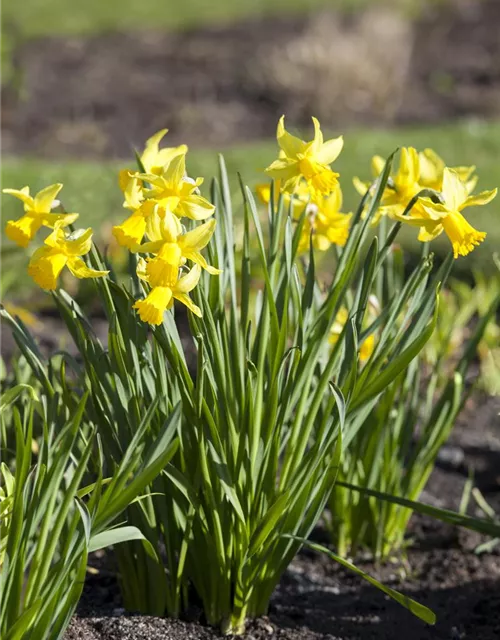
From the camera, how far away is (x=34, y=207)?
1799 millimetres

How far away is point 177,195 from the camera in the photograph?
5.41 ft

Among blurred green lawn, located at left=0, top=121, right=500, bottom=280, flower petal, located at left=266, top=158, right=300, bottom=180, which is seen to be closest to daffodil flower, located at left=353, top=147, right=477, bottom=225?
flower petal, located at left=266, top=158, right=300, bottom=180

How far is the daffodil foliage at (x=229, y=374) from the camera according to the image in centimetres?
171

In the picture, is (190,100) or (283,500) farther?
(190,100)

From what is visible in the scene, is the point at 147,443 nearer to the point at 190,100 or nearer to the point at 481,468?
the point at 481,468

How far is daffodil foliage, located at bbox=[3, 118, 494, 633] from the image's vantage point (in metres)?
1.71

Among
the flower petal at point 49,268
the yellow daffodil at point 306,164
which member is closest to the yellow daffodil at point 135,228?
the flower petal at point 49,268

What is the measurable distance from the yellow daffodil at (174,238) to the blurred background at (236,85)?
323cm

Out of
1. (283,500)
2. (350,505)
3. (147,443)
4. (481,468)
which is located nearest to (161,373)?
(147,443)

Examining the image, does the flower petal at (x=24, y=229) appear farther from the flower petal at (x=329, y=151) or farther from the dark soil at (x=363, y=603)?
the dark soil at (x=363, y=603)

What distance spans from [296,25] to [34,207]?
26.6 feet

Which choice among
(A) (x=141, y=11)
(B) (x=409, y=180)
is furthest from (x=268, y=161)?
(A) (x=141, y=11)

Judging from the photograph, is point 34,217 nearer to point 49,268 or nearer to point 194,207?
point 49,268

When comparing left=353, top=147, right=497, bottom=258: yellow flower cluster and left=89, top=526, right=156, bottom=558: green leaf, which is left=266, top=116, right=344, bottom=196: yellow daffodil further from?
left=89, top=526, right=156, bottom=558: green leaf
